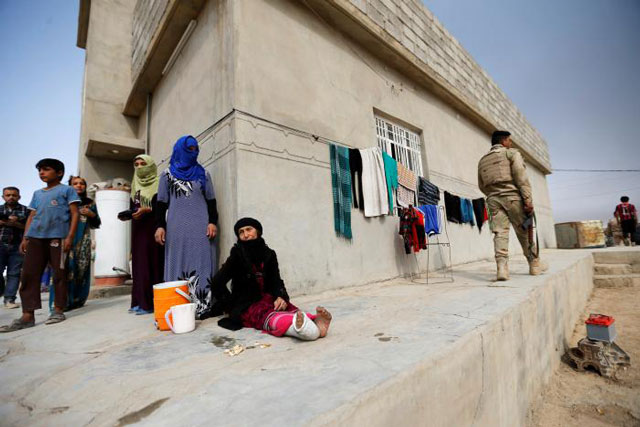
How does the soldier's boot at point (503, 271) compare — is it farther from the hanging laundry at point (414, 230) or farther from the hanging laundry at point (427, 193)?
the hanging laundry at point (427, 193)

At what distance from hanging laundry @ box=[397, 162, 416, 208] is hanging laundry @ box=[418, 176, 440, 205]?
27 cm

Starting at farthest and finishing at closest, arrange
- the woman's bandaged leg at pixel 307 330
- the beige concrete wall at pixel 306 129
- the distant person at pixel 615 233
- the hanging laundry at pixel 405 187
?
the distant person at pixel 615 233 → the hanging laundry at pixel 405 187 → the beige concrete wall at pixel 306 129 → the woman's bandaged leg at pixel 307 330

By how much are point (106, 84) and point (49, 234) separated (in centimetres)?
594

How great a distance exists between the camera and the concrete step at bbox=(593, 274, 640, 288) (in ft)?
20.4

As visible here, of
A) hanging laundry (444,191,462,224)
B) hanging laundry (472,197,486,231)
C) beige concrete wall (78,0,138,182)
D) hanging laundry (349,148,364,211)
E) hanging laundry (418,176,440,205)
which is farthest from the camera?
hanging laundry (472,197,486,231)

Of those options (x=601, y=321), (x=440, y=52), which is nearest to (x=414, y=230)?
(x=601, y=321)

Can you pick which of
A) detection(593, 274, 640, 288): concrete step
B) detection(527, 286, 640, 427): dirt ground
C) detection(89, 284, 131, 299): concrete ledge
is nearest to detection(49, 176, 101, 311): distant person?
detection(89, 284, 131, 299): concrete ledge

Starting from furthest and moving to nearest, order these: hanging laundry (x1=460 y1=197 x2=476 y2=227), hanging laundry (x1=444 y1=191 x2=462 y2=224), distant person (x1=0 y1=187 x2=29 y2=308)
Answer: hanging laundry (x1=460 y1=197 x2=476 y2=227)
hanging laundry (x1=444 y1=191 x2=462 y2=224)
distant person (x1=0 y1=187 x2=29 y2=308)

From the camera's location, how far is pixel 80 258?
3939mm

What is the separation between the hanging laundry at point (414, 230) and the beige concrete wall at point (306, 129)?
1.00 ft

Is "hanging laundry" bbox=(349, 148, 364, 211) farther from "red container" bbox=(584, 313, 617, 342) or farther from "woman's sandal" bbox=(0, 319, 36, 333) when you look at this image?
"woman's sandal" bbox=(0, 319, 36, 333)

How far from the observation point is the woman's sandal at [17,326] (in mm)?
2859

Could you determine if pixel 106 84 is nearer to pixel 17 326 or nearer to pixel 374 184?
pixel 17 326

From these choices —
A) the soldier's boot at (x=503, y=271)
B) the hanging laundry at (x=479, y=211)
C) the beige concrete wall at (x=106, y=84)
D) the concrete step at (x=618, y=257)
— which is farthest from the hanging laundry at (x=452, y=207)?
the beige concrete wall at (x=106, y=84)
